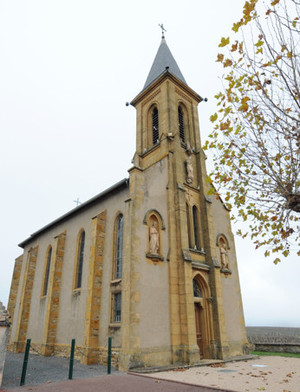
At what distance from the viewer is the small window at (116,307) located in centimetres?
1358

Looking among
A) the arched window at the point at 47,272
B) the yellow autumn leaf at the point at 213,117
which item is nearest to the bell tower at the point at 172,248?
the yellow autumn leaf at the point at 213,117

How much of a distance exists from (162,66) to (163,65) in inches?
5.7

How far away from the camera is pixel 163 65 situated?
21.4m

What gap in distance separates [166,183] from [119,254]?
180 inches

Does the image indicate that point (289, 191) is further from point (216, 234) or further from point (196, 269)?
point (216, 234)

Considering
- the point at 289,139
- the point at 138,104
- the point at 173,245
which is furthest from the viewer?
the point at 138,104

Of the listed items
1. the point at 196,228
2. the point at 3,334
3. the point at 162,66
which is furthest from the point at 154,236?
the point at 162,66

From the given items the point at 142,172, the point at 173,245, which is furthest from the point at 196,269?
the point at 142,172

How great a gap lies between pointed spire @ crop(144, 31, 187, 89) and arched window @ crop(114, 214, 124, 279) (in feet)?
36.4

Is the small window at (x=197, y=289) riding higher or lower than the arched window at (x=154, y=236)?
lower

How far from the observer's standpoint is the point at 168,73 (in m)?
18.8

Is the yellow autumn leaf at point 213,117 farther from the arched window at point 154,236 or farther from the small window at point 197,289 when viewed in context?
the small window at point 197,289

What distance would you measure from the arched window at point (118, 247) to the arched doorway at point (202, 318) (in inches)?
158

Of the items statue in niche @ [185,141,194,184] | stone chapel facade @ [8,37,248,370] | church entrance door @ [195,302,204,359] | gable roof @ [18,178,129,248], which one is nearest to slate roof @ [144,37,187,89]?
stone chapel facade @ [8,37,248,370]
